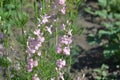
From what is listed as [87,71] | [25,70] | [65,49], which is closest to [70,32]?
[65,49]

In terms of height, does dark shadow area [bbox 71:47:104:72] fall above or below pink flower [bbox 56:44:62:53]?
below

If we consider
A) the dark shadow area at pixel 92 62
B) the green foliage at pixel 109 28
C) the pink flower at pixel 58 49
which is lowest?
the dark shadow area at pixel 92 62

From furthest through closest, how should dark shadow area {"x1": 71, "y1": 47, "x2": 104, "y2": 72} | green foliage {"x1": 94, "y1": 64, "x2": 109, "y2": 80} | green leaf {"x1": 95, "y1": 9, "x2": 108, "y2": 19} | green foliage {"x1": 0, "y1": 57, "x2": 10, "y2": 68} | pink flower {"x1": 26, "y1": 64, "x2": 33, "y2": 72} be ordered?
1. green leaf {"x1": 95, "y1": 9, "x2": 108, "y2": 19}
2. dark shadow area {"x1": 71, "y1": 47, "x2": 104, "y2": 72}
3. green foliage {"x1": 94, "y1": 64, "x2": 109, "y2": 80}
4. green foliage {"x1": 0, "y1": 57, "x2": 10, "y2": 68}
5. pink flower {"x1": 26, "y1": 64, "x2": 33, "y2": 72}

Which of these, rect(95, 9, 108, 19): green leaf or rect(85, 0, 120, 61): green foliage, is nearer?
rect(85, 0, 120, 61): green foliage

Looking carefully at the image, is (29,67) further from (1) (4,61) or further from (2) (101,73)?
(2) (101,73)

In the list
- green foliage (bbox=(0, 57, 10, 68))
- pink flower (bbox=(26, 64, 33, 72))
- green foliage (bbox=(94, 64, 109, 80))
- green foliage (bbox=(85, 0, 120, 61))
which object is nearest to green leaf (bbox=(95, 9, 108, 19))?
green foliage (bbox=(85, 0, 120, 61))

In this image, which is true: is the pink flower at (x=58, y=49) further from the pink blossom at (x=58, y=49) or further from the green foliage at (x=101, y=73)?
the green foliage at (x=101, y=73)

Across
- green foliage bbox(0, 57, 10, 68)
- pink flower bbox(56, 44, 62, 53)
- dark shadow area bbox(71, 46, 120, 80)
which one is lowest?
dark shadow area bbox(71, 46, 120, 80)

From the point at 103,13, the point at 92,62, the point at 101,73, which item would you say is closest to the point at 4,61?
the point at 101,73

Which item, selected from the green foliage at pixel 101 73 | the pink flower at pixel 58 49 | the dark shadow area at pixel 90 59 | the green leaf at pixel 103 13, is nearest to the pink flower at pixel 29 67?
the pink flower at pixel 58 49

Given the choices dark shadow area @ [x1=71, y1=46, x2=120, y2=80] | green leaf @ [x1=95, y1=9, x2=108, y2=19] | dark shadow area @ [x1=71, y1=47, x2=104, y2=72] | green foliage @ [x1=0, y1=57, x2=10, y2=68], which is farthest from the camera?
green leaf @ [x1=95, y1=9, x2=108, y2=19]

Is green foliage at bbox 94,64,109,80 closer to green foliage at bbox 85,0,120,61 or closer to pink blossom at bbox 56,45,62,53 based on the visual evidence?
green foliage at bbox 85,0,120,61

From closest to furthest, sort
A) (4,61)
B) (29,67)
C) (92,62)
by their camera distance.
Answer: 1. (29,67)
2. (4,61)
3. (92,62)

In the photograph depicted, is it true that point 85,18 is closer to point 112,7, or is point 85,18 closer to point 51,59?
point 112,7
